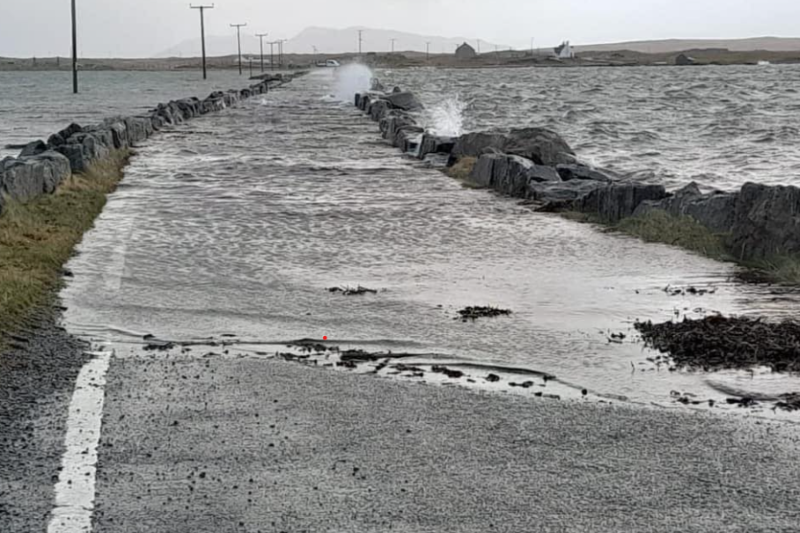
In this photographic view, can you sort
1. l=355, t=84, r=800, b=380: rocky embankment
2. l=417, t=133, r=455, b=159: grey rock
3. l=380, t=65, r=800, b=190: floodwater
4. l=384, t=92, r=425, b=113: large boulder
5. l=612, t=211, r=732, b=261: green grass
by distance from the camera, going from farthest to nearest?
1. l=384, t=92, r=425, b=113: large boulder
2. l=380, t=65, r=800, b=190: floodwater
3. l=417, t=133, r=455, b=159: grey rock
4. l=612, t=211, r=732, b=261: green grass
5. l=355, t=84, r=800, b=380: rocky embankment

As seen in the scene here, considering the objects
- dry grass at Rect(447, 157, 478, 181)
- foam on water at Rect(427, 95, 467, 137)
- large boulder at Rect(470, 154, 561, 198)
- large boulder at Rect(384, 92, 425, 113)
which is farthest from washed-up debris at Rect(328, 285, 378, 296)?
large boulder at Rect(384, 92, 425, 113)

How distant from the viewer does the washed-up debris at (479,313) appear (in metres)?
8.24

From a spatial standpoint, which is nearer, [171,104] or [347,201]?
[347,201]

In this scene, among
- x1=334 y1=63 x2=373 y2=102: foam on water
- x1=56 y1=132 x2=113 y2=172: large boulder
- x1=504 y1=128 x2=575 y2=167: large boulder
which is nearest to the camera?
x1=56 y1=132 x2=113 y2=172: large boulder

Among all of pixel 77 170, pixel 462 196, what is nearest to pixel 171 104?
pixel 77 170

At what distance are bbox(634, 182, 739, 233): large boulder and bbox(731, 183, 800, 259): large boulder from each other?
48 centimetres

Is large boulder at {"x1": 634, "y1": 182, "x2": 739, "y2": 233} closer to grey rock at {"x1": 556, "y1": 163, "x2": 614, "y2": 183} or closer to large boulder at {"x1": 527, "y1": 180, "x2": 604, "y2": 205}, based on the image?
large boulder at {"x1": 527, "y1": 180, "x2": 604, "y2": 205}

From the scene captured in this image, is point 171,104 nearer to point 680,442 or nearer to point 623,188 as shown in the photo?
point 623,188

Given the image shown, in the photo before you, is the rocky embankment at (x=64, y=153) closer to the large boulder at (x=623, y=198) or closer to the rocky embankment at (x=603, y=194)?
the rocky embankment at (x=603, y=194)

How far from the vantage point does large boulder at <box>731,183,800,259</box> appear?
32.8ft

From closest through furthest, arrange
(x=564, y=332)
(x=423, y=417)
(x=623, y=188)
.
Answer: (x=423, y=417) → (x=564, y=332) → (x=623, y=188)

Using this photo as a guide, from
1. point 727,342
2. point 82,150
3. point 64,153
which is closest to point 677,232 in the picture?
point 727,342

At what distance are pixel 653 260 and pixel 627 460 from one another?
569 centimetres

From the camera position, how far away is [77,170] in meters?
16.8
